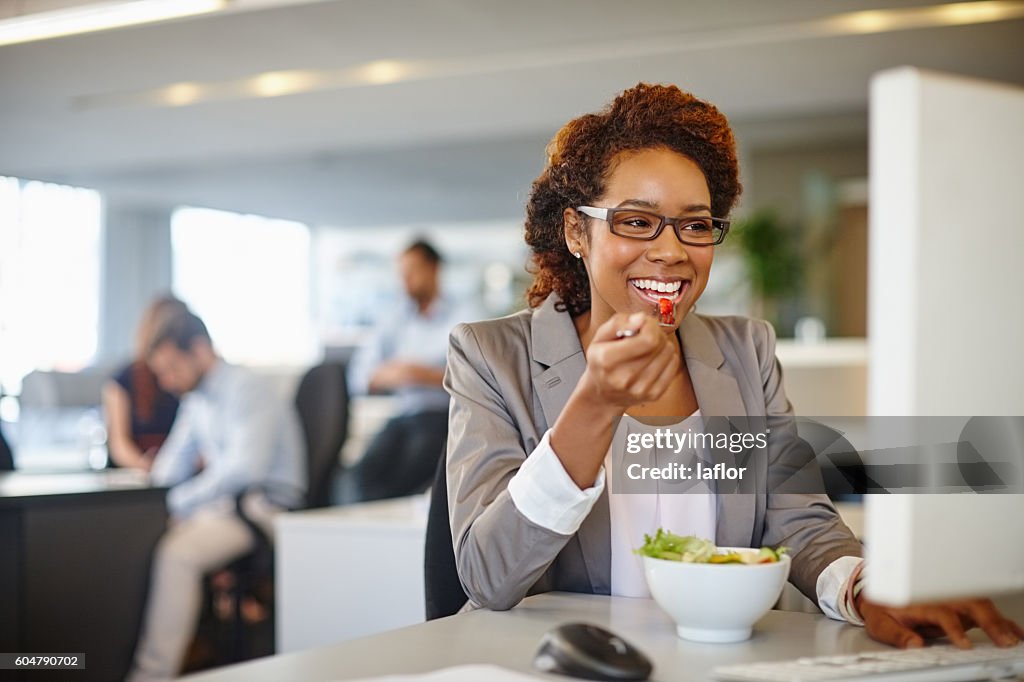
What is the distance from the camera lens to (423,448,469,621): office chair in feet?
4.69

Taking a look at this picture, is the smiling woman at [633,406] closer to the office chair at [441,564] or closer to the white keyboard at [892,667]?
the office chair at [441,564]

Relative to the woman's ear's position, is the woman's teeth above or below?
below

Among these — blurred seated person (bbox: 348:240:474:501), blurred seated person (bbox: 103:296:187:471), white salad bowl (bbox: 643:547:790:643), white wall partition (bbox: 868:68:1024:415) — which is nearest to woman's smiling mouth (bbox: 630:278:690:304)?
white salad bowl (bbox: 643:547:790:643)

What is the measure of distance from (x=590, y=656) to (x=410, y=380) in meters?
4.46

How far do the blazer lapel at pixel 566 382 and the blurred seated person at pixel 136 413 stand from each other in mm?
3541

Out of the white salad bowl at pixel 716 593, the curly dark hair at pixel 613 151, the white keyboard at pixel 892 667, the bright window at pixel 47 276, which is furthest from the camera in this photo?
the bright window at pixel 47 276

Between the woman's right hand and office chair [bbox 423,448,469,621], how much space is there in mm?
455

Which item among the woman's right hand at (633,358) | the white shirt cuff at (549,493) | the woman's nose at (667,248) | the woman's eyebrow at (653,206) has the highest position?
the woman's eyebrow at (653,206)

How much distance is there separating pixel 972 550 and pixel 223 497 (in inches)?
121

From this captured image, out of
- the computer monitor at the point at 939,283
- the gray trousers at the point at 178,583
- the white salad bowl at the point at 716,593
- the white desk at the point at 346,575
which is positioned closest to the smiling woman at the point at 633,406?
the white salad bowl at the point at 716,593

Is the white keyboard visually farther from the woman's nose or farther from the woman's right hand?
the woman's nose

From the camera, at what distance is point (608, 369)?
102 centimetres

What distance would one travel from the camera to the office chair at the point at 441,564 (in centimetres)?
143

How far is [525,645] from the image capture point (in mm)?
1068
